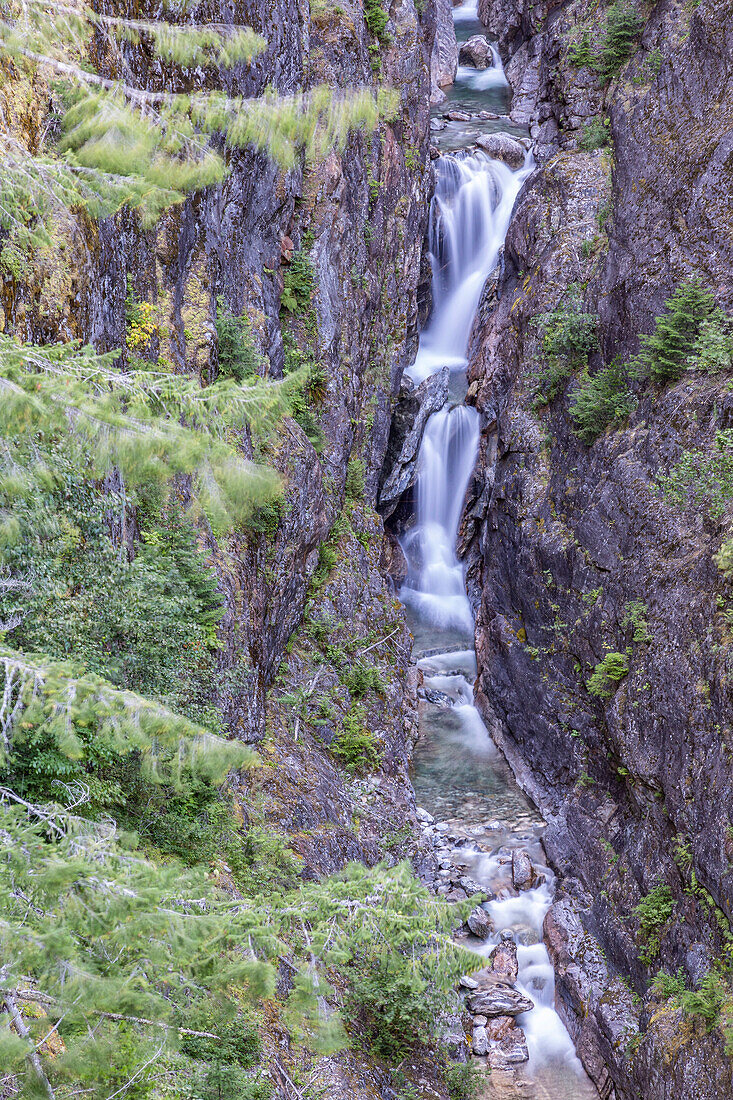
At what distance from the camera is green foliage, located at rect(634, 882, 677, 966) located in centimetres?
1093

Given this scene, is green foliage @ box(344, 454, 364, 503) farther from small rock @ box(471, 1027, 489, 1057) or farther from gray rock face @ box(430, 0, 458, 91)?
gray rock face @ box(430, 0, 458, 91)

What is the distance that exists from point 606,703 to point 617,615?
1.74m

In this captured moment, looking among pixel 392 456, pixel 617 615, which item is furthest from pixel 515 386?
pixel 617 615

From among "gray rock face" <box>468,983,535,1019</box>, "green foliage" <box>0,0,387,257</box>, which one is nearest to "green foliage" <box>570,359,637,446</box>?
"green foliage" <box>0,0,387,257</box>

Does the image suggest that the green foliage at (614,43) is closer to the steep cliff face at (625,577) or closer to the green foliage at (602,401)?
the steep cliff face at (625,577)

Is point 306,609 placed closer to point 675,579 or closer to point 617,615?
point 617,615

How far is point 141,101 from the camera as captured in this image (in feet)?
15.8

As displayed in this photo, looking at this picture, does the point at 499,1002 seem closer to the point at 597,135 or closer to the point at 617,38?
the point at 597,135

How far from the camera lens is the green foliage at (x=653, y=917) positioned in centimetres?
1093

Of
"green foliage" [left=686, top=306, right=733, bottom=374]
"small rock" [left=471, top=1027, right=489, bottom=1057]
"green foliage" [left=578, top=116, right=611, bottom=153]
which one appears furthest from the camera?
"green foliage" [left=578, top=116, right=611, bottom=153]

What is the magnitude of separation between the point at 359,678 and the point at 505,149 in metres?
A: 20.0

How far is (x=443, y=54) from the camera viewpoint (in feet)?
103

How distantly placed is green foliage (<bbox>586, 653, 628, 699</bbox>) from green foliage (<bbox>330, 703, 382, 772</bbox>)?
4608 millimetres

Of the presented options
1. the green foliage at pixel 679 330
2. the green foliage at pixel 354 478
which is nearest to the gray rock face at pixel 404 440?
the green foliage at pixel 354 478
